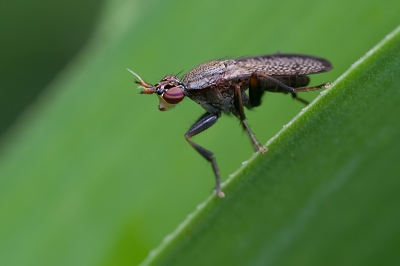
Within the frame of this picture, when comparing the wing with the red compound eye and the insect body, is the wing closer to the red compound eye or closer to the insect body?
the insect body

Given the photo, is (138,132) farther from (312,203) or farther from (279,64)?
(312,203)

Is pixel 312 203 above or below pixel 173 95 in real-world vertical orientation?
below

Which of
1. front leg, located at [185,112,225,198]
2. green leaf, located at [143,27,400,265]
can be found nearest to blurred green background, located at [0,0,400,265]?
front leg, located at [185,112,225,198]

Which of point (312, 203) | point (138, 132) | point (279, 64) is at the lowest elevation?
point (312, 203)

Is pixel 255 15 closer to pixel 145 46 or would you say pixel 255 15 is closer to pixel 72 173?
pixel 145 46

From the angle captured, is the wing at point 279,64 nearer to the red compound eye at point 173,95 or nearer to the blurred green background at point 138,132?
the blurred green background at point 138,132

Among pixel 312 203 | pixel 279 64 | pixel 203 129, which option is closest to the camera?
pixel 312 203

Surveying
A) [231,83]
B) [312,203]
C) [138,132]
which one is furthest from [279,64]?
[312,203]

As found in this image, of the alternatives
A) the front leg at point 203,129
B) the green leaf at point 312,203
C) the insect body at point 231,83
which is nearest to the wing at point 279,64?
the insect body at point 231,83
